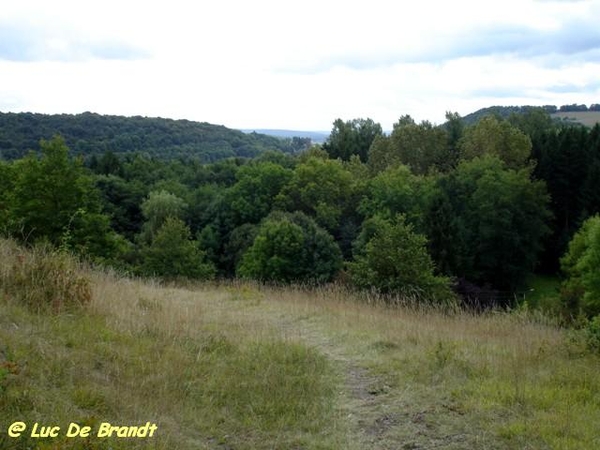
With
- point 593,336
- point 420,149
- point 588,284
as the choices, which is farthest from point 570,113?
point 593,336

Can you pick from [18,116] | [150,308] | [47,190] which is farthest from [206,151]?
[150,308]

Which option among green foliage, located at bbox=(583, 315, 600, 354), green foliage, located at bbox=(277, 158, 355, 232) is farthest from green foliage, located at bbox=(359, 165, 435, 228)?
green foliage, located at bbox=(583, 315, 600, 354)

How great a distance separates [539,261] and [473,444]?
49462mm

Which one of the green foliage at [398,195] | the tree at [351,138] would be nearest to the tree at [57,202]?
the green foliage at [398,195]

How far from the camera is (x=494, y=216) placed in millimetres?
45781

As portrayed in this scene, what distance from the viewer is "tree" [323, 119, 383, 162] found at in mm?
77812

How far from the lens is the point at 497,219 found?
4575cm

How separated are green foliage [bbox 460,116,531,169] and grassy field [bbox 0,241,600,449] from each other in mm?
48017

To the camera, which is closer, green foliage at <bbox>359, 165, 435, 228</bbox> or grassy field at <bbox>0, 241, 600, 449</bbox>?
grassy field at <bbox>0, 241, 600, 449</bbox>

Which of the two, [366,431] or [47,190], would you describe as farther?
[47,190]

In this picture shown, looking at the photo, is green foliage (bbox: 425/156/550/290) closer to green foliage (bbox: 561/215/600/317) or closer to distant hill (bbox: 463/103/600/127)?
green foliage (bbox: 561/215/600/317)

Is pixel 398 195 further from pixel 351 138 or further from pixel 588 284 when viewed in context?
pixel 351 138

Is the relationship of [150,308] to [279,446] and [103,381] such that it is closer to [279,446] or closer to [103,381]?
[103,381]

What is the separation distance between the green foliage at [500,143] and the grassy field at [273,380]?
4802cm
